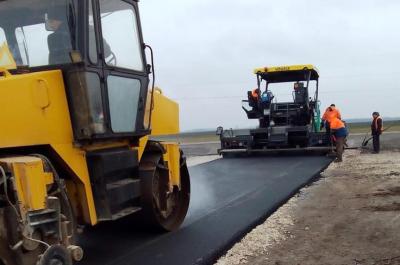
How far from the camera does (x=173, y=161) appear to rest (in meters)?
5.46

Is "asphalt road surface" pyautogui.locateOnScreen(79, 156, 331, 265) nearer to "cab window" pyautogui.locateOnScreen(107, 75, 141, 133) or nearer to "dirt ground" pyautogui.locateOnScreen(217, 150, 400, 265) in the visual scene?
"dirt ground" pyautogui.locateOnScreen(217, 150, 400, 265)

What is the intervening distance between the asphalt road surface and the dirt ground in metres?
0.19

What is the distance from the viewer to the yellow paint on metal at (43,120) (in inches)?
129

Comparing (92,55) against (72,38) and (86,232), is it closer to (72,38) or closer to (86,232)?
(72,38)

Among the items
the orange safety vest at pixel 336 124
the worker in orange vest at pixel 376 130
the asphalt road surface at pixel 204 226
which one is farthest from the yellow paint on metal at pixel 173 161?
the worker in orange vest at pixel 376 130

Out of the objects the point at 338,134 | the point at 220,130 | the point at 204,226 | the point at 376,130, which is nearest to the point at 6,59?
the point at 204,226

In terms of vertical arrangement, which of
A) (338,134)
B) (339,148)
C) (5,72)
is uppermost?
(5,72)

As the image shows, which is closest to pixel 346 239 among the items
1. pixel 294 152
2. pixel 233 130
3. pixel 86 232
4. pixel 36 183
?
pixel 86 232

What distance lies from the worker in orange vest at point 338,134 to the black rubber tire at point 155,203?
770 cm

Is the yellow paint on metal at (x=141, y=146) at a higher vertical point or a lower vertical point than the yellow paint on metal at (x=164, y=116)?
lower

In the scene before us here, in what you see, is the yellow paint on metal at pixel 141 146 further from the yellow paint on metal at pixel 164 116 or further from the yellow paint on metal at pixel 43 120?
the yellow paint on metal at pixel 43 120

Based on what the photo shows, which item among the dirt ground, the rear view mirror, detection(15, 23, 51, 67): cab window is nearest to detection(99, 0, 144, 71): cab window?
detection(15, 23, 51, 67): cab window

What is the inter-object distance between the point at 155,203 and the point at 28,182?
214cm

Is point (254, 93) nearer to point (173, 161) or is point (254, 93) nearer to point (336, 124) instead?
point (336, 124)
